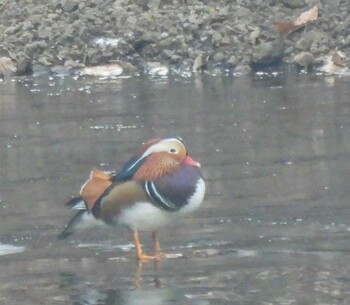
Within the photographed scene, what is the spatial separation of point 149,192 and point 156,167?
17cm

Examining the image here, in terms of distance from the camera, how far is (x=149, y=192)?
27.6 feet

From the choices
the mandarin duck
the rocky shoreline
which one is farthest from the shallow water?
the rocky shoreline

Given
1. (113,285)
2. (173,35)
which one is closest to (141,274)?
(113,285)

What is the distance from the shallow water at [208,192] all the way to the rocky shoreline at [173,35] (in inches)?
63.9

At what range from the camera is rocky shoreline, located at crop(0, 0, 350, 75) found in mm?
20406

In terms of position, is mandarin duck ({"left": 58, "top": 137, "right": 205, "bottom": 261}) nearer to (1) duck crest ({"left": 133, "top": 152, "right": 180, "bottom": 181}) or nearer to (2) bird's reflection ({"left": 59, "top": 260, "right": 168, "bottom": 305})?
(1) duck crest ({"left": 133, "top": 152, "right": 180, "bottom": 181})

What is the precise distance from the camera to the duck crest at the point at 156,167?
27.8 feet

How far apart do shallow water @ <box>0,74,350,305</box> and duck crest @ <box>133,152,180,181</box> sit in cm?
52

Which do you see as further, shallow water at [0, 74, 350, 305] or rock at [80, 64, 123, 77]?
rock at [80, 64, 123, 77]

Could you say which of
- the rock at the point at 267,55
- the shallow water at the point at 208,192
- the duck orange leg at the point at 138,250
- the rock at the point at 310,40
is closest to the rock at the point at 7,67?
the shallow water at the point at 208,192

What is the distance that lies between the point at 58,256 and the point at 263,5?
13812mm

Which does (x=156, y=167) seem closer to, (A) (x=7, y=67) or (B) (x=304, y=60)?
(B) (x=304, y=60)

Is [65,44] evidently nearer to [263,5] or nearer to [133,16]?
[133,16]

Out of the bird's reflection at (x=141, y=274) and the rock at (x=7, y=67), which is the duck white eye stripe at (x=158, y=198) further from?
the rock at (x=7, y=67)
